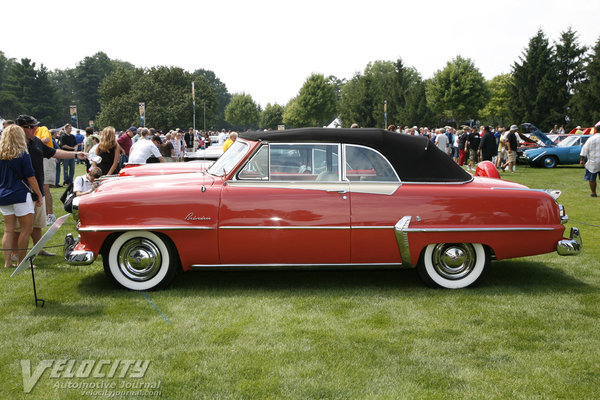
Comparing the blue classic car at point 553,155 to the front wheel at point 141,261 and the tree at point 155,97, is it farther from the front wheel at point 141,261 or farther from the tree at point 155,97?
the tree at point 155,97

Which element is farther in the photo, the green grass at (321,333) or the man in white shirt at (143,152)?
the man in white shirt at (143,152)

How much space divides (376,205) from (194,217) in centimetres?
187

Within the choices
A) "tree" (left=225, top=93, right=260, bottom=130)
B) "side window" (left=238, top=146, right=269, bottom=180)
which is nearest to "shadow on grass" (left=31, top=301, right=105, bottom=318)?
"side window" (left=238, top=146, right=269, bottom=180)

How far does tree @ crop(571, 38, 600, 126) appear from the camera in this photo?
43062 millimetres

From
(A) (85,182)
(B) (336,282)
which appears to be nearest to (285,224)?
(B) (336,282)

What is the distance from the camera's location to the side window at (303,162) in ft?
18.8

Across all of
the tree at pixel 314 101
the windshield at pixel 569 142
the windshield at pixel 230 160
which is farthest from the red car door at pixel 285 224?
the tree at pixel 314 101

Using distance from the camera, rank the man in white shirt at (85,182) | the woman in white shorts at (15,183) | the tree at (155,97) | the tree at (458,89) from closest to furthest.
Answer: the woman in white shorts at (15,183) < the man in white shirt at (85,182) < the tree at (458,89) < the tree at (155,97)

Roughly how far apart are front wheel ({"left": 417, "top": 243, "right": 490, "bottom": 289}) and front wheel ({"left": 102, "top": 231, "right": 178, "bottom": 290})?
8.81 feet

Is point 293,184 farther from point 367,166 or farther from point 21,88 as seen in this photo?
point 21,88

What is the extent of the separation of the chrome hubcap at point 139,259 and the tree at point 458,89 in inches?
2737

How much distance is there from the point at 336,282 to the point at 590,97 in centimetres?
4558

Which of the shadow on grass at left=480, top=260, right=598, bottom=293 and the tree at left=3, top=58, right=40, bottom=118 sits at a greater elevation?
the tree at left=3, top=58, right=40, bottom=118

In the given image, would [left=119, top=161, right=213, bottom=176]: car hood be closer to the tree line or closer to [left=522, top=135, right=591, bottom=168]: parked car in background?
the tree line
